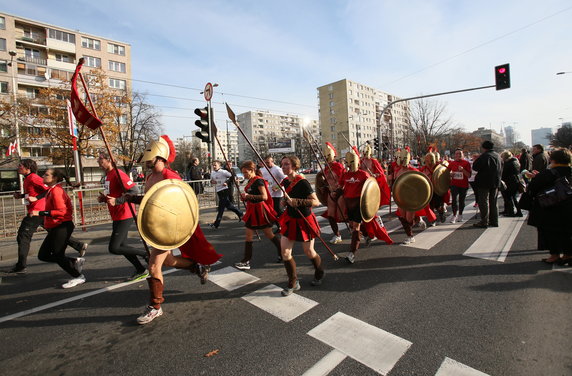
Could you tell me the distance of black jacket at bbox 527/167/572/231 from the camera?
4.18m

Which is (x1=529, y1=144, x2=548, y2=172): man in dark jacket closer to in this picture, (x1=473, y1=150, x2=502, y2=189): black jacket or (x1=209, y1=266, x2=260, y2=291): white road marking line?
(x1=473, y1=150, x2=502, y2=189): black jacket

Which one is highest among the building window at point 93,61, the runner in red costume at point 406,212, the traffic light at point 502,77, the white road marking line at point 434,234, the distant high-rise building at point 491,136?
the building window at point 93,61

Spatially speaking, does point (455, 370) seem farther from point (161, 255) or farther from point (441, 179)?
point (441, 179)

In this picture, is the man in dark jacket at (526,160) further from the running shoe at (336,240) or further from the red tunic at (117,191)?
the red tunic at (117,191)

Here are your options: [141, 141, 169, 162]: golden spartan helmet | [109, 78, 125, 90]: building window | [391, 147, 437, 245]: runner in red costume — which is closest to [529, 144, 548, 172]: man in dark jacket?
[391, 147, 437, 245]: runner in red costume

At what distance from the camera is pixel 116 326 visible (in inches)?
123

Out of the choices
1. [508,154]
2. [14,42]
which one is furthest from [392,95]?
[508,154]

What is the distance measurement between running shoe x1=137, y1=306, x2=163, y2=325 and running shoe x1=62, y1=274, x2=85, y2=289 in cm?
193

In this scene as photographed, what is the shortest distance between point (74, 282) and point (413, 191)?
589 cm

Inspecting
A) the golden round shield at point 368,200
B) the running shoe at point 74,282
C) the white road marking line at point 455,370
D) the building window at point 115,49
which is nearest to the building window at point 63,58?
the building window at point 115,49

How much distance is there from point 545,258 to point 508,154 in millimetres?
4429

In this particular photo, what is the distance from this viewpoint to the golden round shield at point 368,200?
4570 mm

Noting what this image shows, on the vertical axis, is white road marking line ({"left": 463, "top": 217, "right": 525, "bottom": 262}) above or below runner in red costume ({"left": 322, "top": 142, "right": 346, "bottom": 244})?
below

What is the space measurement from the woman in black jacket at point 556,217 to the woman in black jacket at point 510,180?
4041 millimetres
